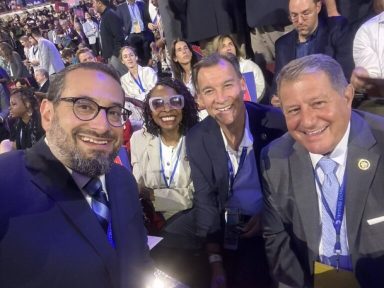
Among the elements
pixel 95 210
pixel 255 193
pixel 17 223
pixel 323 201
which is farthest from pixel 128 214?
pixel 255 193

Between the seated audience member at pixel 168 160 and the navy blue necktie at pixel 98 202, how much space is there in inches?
46.5

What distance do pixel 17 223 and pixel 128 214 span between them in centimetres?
53

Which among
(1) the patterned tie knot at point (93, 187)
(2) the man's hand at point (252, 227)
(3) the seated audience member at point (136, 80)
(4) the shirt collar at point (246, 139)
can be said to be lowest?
(2) the man's hand at point (252, 227)

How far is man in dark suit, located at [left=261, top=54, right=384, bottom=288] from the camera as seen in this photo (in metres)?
1.74

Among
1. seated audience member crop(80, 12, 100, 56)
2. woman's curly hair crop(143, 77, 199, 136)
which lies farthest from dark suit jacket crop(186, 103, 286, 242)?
seated audience member crop(80, 12, 100, 56)

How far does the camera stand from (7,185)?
1.44 meters

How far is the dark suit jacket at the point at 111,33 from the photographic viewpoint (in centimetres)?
755

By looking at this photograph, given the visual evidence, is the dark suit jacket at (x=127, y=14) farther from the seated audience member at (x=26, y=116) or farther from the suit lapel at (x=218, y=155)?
the suit lapel at (x=218, y=155)

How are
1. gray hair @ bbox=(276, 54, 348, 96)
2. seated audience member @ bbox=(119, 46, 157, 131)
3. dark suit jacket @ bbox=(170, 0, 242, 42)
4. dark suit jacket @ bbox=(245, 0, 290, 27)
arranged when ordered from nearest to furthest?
gray hair @ bbox=(276, 54, 348, 96) → dark suit jacket @ bbox=(245, 0, 290, 27) → dark suit jacket @ bbox=(170, 0, 242, 42) → seated audience member @ bbox=(119, 46, 157, 131)

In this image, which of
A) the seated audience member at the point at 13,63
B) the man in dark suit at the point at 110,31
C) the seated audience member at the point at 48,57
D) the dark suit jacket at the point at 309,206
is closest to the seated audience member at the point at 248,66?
the dark suit jacket at the point at 309,206

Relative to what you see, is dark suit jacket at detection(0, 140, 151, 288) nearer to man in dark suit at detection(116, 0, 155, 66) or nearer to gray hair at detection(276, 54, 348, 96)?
gray hair at detection(276, 54, 348, 96)

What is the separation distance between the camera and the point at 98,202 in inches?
64.8

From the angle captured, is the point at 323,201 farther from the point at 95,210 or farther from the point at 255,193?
the point at 95,210

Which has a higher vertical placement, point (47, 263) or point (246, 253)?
A: point (47, 263)
